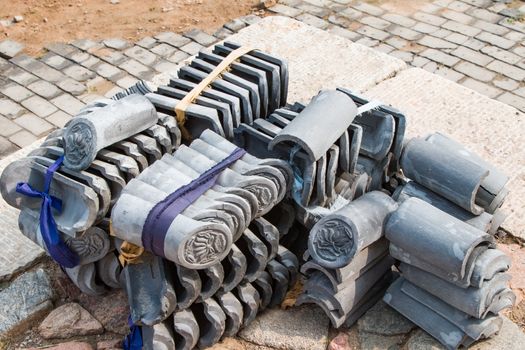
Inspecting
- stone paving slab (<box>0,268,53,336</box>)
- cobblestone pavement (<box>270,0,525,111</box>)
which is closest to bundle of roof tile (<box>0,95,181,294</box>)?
stone paving slab (<box>0,268,53,336</box>)

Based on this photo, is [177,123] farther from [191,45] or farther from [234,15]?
[234,15]

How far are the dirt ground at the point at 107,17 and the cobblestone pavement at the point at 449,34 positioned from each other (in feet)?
2.50

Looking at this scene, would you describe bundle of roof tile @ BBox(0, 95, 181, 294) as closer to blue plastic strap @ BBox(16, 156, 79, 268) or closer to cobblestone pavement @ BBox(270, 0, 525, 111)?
blue plastic strap @ BBox(16, 156, 79, 268)

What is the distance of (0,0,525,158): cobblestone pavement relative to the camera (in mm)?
6164

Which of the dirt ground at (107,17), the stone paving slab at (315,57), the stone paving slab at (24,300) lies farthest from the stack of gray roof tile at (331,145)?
the dirt ground at (107,17)

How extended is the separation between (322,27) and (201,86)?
3441mm

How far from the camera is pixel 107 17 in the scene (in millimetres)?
7660

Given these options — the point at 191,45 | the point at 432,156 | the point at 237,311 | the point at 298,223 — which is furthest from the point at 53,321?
the point at 191,45

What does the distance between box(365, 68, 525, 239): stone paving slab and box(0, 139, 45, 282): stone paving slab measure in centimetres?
304

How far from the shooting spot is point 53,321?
157 inches

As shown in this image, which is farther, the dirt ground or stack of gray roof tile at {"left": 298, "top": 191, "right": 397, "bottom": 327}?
the dirt ground

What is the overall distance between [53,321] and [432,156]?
97.5 inches

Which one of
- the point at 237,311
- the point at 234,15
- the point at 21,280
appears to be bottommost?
the point at 234,15

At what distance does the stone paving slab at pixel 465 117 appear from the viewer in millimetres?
5039
